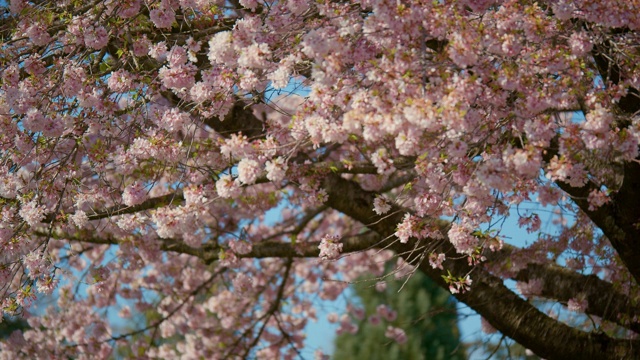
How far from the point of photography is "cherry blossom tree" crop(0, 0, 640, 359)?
421 centimetres

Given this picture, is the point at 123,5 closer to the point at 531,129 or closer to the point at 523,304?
the point at 531,129

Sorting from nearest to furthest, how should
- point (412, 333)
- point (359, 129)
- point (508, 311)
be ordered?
1. point (359, 129)
2. point (508, 311)
3. point (412, 333)

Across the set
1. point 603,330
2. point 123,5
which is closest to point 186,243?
point 123,5

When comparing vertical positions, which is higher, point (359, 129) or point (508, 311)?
point (359, 129)

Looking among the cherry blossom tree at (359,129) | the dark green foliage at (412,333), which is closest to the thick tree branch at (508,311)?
the cherry blossom tree at (359,129)

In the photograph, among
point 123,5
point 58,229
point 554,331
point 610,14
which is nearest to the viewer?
point 610,14

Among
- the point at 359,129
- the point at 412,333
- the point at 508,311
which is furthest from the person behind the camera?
the point at 412,333

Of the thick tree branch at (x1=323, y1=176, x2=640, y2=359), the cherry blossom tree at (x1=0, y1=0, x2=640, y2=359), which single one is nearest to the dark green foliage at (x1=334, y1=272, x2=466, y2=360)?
the cherry blossom tree at (x1=0, y1=0, x2=640, y2=359)

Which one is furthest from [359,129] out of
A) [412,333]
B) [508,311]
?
[412,333]

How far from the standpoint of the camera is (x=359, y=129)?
13.8ft

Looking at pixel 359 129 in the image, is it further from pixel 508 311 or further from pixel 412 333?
pixel 412 333

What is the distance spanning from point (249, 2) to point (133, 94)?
3.40ft

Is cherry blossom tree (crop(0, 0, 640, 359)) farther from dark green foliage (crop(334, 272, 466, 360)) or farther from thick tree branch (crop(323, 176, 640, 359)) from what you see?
dark green foliage (crop(334, 272, 466, 360))

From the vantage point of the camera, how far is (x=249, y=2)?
5.19 meters
